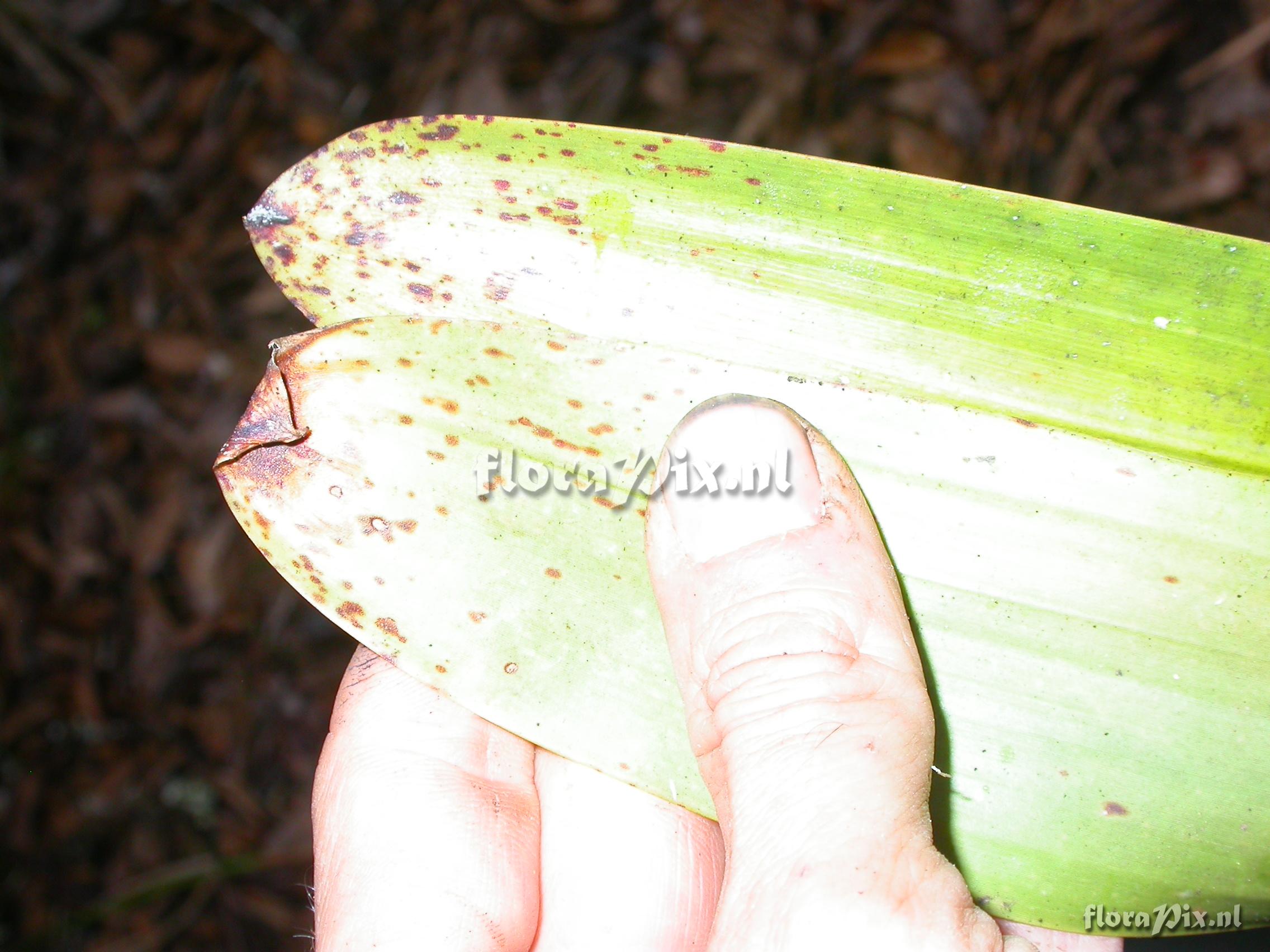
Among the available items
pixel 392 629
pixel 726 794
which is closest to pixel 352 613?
pixel 392 629

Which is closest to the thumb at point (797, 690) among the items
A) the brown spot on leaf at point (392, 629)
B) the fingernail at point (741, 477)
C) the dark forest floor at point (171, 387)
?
the fingernail at point (741, 477)

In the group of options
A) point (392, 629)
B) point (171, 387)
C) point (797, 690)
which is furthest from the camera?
point (171, 387)

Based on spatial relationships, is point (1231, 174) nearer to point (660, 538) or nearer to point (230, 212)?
point (660, 538)

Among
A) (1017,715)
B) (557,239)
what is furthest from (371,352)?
(1017,715)

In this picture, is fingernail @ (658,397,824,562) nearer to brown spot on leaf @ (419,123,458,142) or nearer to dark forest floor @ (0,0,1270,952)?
brown spot on leaf @ (419,123,458,142)

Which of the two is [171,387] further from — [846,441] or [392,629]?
[846,441]

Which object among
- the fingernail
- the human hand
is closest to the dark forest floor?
the human hand
